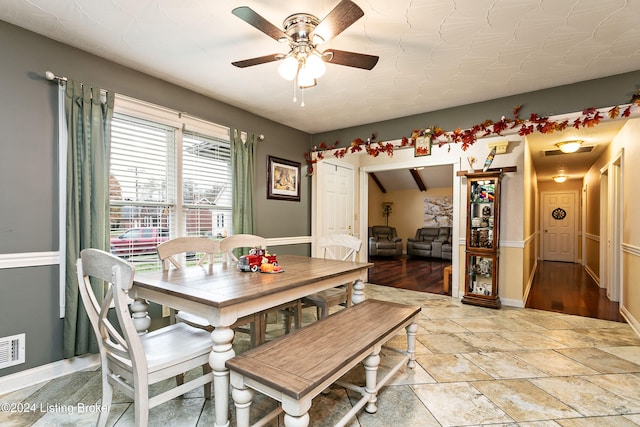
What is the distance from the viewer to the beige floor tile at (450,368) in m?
2.17

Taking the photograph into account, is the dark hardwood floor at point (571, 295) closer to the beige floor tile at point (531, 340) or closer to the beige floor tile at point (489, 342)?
the beige floor tile at point (531, 340)

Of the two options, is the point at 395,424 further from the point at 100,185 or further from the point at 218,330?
the point at 100,185

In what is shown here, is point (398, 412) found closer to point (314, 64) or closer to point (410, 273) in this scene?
point (314, 64)

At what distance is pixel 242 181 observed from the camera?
3.48 metres

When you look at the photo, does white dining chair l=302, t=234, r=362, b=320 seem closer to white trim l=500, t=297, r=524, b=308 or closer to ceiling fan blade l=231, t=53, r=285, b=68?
ceiling fan blade l=231, t=53, r=285, b=68

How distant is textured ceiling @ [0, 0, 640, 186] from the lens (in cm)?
188

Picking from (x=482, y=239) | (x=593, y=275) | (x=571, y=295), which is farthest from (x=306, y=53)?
(x=593, y=275)

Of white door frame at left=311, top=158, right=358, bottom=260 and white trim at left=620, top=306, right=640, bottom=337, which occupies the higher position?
white door frame at left=311, top=158, right=358, bottom=260

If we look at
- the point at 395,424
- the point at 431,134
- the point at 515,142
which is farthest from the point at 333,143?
the point at 395,424

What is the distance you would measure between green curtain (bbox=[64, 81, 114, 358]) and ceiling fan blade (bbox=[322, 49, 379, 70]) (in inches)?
72.1

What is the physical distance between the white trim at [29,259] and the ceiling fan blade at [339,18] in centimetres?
240

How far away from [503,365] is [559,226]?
8.03m

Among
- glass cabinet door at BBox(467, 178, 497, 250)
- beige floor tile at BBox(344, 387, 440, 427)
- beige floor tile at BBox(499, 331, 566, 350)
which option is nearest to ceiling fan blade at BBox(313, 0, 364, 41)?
beige floor tile at BBox(344, 387, 440, 427)

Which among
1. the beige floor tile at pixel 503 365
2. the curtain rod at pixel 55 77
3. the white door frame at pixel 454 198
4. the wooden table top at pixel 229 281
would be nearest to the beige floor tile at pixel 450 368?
the beige floor tile at pixel 503 365
